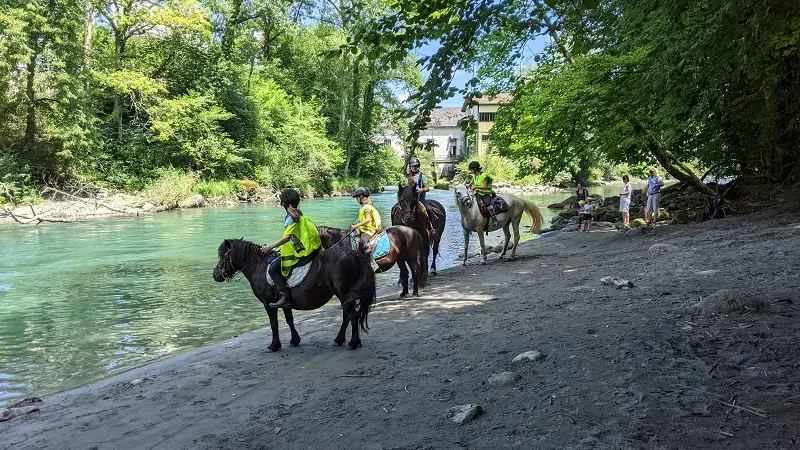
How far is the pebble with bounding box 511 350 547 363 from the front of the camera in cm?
516

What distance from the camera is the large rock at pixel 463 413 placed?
162 inches

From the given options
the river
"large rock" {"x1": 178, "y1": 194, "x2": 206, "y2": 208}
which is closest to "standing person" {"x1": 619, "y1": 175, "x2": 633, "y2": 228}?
the river

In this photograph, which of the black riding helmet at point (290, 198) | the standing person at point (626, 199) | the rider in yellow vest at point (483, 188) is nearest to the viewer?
the black riding helmet at point (290, 198)

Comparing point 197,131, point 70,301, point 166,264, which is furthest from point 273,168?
point 70,301

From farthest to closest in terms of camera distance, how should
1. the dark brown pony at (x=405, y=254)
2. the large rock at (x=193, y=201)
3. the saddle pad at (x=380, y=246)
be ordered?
the large rock at (x=193, y=201) < the dark brown pony at (x=405, y=254) < the saddle pad at (x=380, y=246)

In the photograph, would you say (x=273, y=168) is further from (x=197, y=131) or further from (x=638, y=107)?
(x=638, y=107)

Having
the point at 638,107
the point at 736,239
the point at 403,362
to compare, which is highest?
the point at 638,107

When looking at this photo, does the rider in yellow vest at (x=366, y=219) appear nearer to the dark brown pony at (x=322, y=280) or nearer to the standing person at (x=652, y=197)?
the dark brown pony at (x=322, y=280)

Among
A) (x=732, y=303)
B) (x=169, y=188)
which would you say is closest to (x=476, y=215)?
(x=732, y=303)

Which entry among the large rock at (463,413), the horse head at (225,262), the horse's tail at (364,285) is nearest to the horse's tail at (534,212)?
the horse's tail at (364,285)

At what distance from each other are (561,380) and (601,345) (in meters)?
0.93

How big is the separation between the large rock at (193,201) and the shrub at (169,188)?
0.76 ft

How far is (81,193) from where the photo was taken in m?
36.2

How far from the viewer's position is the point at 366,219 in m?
9.14
